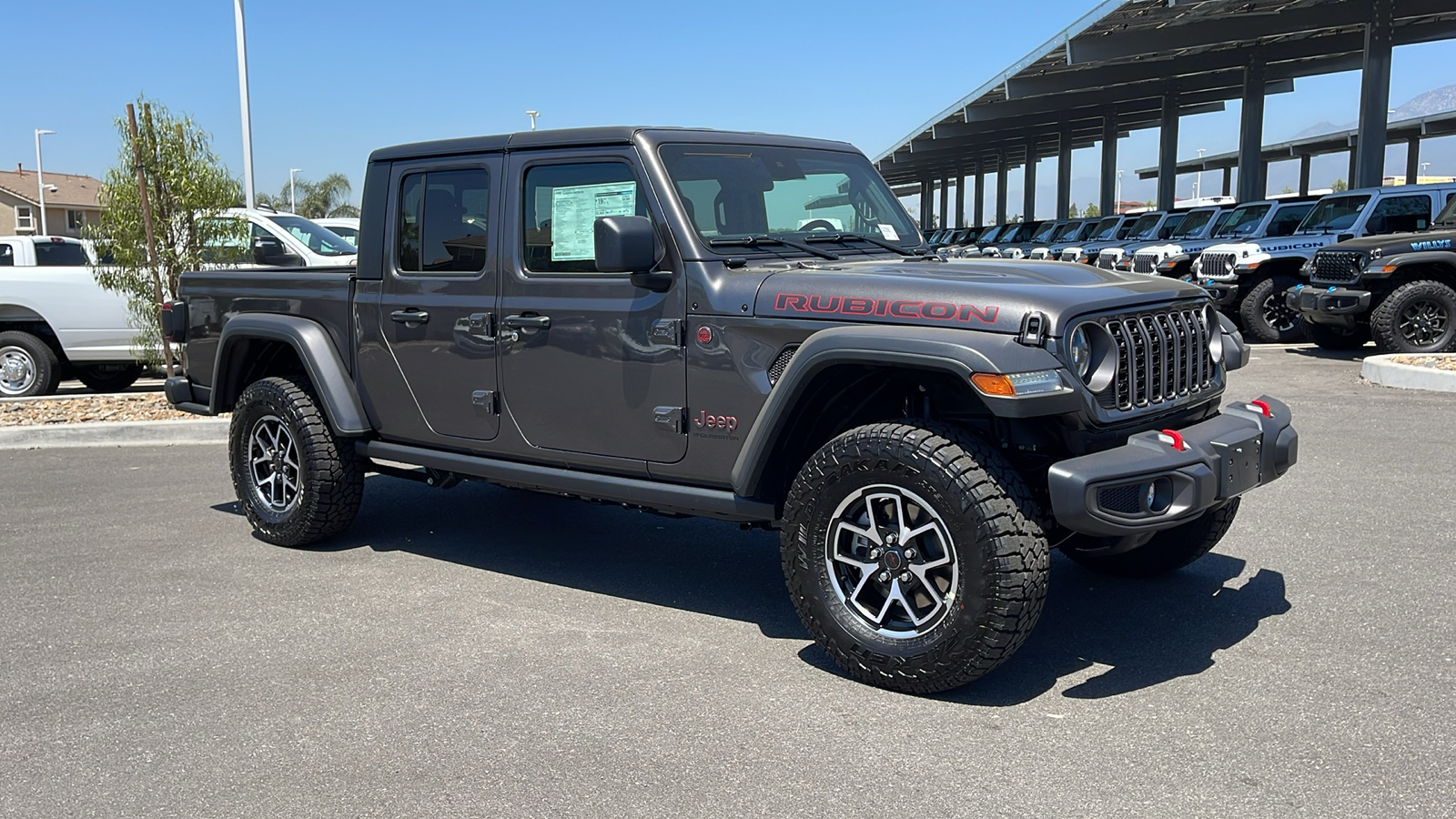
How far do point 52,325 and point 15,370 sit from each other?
0.56 meters

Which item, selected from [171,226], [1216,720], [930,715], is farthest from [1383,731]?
[171,226]

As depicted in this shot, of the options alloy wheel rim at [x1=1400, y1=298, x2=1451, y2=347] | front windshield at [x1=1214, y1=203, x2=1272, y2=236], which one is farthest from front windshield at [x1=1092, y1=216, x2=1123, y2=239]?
alloy wheel rim at [x1=1400, y1=298, x2=1451, y2=347]

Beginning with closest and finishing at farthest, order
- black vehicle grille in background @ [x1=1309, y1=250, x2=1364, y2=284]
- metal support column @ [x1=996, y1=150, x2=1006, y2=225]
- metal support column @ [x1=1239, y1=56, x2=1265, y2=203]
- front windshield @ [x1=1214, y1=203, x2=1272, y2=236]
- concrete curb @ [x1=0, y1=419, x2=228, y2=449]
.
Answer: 1. concrete curb @ [x1=0, y1=419, x2=228, y2=449]
2. black vehicle grille in background @ [x1=1309, y1=250, x2=1364, y2=284]
3. front windshield @ [x1=1214, y1=203, x2=1272, y2=236]
4. metal support column @ [x1=1239, y1=56, x2=1265, y2=203]
5. metal support column @ [x1=996, y1=150, x2=1006, y2=225]

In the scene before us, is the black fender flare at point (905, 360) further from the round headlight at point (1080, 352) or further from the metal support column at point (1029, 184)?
the metal support column at point (1029, 184)

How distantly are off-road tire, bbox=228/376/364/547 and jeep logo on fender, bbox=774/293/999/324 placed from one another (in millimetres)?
2646

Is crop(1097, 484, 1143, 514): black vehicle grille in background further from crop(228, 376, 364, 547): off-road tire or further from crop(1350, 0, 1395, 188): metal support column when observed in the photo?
crop(1350, 0, 1395, 188): metal support column

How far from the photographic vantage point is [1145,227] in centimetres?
2122

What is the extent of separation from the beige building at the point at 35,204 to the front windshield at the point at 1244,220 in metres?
61.6

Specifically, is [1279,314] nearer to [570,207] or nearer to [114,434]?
[570,207]

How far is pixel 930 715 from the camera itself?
3926mm

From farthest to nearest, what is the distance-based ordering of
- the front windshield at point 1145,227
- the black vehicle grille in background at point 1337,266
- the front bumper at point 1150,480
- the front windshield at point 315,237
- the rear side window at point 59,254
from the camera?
the front windshield at point 1145,227, the black vehicle grille in background at point 1337,266, the front windshield at point 315,237, the rear side window at point 59,254, the front bumper at point 1150,480

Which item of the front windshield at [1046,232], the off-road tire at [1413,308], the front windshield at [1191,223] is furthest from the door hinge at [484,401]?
the front windshield at [1046,232]

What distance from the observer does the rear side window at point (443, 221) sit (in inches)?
211

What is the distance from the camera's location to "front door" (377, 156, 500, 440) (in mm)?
5289
